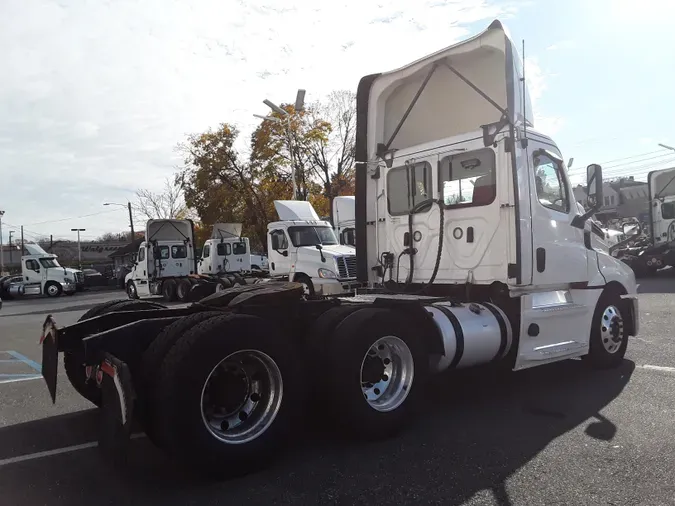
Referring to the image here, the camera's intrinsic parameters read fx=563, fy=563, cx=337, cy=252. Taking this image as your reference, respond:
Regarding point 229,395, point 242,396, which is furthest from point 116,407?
point 242,396

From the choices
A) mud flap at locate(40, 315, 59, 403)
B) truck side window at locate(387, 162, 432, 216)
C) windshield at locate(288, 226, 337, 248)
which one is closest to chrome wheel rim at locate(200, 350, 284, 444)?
mud flap at locate(40, 315, 59, 403)

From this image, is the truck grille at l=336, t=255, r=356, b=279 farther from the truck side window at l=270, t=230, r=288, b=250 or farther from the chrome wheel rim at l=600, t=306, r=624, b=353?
the chrome wheel rim at l=600, t=306, r=624, b=353

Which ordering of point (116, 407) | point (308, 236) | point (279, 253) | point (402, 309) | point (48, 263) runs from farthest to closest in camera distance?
1. point (48, 263)
2. point (279, 253)
3. point (308, 236)
4. point (402, 309)
5. point (116, 407)

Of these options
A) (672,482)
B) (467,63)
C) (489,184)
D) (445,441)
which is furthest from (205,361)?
(467,63)

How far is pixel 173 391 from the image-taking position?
142 inches

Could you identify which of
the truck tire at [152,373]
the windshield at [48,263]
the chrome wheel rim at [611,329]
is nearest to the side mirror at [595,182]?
the chrome wheel rim at [611,329]

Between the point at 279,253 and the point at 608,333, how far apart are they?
A: 11.7 metres

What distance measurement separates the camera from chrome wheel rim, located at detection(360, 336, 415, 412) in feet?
15.4

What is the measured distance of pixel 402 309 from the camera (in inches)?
202

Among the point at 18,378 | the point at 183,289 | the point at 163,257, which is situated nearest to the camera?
the point at 18,378

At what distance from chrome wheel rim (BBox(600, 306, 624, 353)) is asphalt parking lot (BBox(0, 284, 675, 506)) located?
22.6 inches

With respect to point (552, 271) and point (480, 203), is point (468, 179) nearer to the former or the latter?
point (480, 203)

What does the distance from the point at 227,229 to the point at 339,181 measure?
36.4 ft

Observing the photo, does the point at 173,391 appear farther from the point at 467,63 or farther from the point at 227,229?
the point at 227,229
